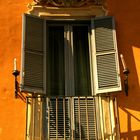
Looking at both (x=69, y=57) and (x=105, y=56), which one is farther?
(x=69, y=57)

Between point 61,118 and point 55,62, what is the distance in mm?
1231

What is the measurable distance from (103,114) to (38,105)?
1.05 m

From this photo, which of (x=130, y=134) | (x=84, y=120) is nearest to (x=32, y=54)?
(x=84, y=120)

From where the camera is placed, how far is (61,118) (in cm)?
811

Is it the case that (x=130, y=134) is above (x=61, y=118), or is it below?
below

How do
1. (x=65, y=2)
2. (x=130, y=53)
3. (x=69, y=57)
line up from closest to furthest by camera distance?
1. (x=130, y=53)
2. (x=69, y=57)
3. (x=65, y=2)

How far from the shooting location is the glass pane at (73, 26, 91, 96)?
8.73 meters

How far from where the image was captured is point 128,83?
8508 mm

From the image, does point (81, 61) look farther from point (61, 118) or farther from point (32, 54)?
point (61, 118)

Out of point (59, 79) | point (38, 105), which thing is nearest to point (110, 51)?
point (59, 79)

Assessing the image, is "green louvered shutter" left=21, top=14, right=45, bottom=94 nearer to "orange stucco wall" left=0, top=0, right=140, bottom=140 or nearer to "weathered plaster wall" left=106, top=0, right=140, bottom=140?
"orange stucco wall" left=0, top=0, right=140, bottom=140

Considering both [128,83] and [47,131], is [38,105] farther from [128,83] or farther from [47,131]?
[128,83]

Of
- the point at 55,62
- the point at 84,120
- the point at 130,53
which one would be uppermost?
the point at 130,53

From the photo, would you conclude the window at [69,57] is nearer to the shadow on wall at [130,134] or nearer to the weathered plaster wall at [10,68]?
the weathered plaster wall at [10,68]
